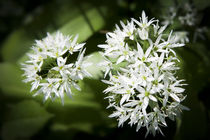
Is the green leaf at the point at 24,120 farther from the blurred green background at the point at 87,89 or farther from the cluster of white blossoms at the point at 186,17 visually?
the cluster of white blossoms at the point at 186,17

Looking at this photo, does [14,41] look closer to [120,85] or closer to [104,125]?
[104,125]

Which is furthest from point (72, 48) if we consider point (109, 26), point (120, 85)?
point (109, 26)

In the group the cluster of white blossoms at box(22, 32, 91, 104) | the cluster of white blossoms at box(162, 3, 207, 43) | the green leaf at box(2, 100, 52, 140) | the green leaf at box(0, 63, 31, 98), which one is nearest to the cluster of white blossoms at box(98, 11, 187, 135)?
the cluster of white blossoms at box(22, 32, 91, 104)

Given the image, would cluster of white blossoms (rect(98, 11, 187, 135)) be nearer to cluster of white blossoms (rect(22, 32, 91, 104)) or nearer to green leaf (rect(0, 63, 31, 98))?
cluster of white blossoms (rect(22, 32, 91, 104))

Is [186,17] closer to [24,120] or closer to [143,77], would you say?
[143,77]

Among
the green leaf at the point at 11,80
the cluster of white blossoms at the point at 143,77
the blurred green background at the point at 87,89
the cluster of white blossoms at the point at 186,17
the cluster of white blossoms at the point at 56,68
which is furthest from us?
the green leaf at the point at 11,80

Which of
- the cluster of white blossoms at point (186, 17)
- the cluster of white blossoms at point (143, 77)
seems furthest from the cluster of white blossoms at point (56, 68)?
the cluster of white blossoms at point (186, 17)
